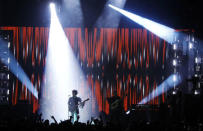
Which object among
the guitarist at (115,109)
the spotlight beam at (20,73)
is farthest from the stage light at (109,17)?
the guitarist at (115,109)

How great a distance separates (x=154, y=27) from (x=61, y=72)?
4176 millimetres

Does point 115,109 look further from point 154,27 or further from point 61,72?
point 61,72

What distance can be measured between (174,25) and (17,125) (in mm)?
8837

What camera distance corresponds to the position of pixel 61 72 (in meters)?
14.5

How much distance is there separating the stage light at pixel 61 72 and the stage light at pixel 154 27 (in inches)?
Answer: 99.7

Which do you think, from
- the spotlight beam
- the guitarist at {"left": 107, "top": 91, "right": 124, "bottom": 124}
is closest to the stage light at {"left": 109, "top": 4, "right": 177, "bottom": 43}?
the guitarist at {"left": 107, "top": 91, "right": 124, "bottom": 124}

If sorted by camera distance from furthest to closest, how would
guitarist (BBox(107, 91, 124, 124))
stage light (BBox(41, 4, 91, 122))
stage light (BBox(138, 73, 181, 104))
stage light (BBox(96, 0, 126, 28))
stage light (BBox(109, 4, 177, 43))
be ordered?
stage light (BBox(41, 4, 91, 122)) → stage light (BBox(138, 73, 181, 104)) → stage light (BBox(96, 0, 126, 28)) → stage light (BBox(109, 4, 177, 43)) → guitarist (BBox(107, 91, 124, 124))

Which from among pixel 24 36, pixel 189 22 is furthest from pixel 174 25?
pixel 24 36

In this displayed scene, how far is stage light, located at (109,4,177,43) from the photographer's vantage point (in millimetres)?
13125

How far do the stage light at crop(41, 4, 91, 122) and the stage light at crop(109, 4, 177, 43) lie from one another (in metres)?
2.53

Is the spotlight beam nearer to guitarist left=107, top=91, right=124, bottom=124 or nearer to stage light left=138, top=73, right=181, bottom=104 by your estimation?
stage light left=138, top=73, right=181, bottom=104

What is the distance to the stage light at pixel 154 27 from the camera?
13.1m

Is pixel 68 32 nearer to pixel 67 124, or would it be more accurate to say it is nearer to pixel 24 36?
pixel 24 36

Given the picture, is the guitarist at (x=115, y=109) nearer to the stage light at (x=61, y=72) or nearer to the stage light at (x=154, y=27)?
the stage light at (x=61, y=72)
